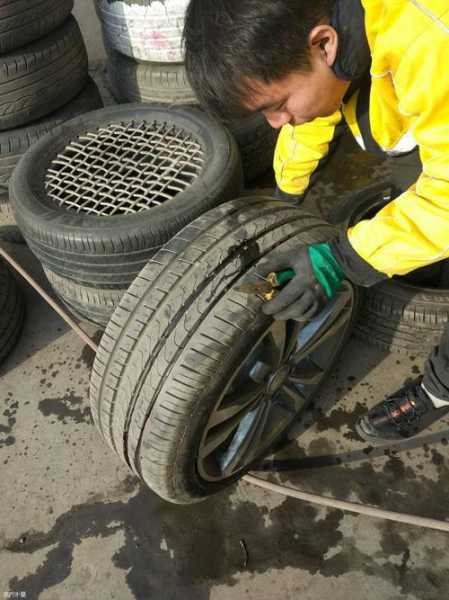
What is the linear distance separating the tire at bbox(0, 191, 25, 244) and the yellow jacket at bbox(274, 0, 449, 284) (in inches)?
85.3

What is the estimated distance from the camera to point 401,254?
4.33 ft

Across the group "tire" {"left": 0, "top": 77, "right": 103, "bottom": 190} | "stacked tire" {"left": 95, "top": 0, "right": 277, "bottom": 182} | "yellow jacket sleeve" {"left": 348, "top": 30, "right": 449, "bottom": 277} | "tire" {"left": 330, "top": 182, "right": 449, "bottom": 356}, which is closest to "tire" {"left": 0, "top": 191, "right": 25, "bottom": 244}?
"tire" {"left": 0, "top": 77, "right": 103, "bottom": 190}

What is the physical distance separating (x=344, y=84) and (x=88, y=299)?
1.38m

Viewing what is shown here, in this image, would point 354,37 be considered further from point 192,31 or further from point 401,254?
point 401,254

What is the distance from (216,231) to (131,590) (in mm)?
1280

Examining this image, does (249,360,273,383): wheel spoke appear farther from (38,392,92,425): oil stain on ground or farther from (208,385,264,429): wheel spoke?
(38,392,92,425): oil stain on ground

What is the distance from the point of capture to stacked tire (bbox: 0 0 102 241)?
2.56 m

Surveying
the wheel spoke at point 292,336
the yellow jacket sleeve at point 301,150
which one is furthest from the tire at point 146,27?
the wheel spoke at point 292,336

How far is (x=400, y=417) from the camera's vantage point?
1.99 m

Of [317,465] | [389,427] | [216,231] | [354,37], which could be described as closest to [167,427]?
[216,231]

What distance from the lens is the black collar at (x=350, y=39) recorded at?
112cm

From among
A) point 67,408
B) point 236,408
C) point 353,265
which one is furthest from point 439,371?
point 67,408

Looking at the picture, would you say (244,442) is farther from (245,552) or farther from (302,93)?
(302,93)

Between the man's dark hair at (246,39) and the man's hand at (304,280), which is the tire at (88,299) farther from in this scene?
the man's dark hair at (246,39)
